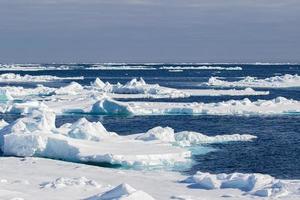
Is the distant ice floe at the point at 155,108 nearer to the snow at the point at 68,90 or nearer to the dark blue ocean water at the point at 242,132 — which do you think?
the dark blue ocean water at the point at 242,132

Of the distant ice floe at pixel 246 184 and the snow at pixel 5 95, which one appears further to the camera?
the snow at pixel 5 95

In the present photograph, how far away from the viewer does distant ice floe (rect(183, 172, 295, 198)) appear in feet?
58.0

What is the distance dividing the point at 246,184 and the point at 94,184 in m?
4.40

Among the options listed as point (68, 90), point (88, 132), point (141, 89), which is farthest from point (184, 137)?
point (141, 89)

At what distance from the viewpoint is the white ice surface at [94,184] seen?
1689 centimetres

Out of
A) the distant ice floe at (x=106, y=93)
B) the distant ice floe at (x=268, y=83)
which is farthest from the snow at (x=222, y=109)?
the distant ice floe at (x=268, y=83)

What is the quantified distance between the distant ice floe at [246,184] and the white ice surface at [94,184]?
4 cm

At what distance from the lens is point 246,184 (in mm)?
18453

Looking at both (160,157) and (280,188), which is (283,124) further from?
(280,188)

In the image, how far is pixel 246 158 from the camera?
26.3 m

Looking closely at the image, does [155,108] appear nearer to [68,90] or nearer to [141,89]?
[68,90]

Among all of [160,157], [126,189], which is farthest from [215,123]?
[126,189]

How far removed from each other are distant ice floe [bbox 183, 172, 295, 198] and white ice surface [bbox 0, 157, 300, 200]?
0.13ft

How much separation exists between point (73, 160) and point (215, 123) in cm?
1623
